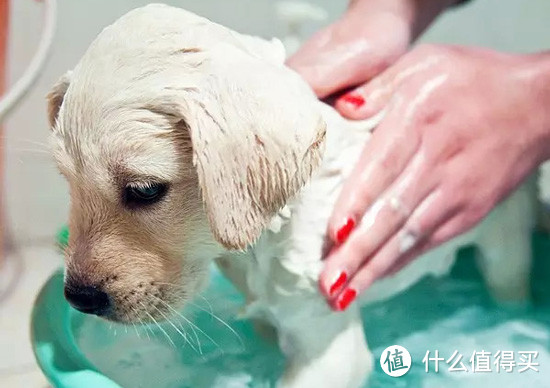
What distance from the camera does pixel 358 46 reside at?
3.17 feet

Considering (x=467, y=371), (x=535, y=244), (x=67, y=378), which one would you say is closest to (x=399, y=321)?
(x=467, y=371)

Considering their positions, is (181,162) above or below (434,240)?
above

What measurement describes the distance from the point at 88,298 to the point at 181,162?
6.5 inches

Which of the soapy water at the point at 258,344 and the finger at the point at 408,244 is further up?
the finger at the point at 408,244

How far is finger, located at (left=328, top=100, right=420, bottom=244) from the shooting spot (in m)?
0.83

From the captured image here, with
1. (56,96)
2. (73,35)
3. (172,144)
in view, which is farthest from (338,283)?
(73,35)

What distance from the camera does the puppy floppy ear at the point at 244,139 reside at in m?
0.67

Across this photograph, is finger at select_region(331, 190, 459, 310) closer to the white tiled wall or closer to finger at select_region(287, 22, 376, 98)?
finger at select_region(287, 22, 376, 98)

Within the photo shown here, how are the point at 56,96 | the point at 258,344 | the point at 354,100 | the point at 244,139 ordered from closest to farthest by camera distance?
the point at 244,139 < the point at 56,96 < the point at 354,100 < the point at 258,344

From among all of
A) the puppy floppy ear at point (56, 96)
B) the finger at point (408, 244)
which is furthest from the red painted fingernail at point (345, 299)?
the puppy floppy ear at point (56, 96)

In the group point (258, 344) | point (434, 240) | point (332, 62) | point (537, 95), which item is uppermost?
point (332, 62)

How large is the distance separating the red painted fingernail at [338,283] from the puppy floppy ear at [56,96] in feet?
1.08

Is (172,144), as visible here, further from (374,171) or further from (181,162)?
(374,171)

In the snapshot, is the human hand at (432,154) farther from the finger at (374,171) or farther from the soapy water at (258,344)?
the soapy water at (258,344)
